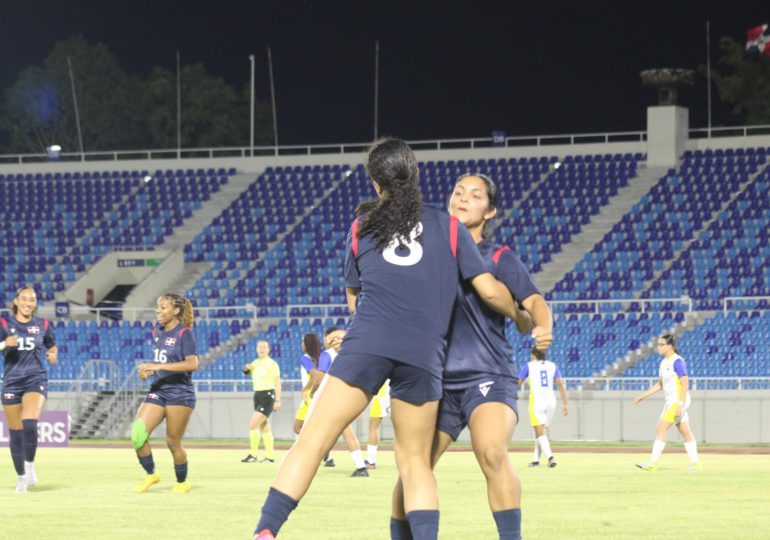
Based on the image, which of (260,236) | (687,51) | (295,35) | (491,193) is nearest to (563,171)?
(260,236)

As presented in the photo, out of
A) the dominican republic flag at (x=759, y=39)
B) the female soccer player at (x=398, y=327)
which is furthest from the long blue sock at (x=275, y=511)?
the dominican republic flag at (x=759, y=39)

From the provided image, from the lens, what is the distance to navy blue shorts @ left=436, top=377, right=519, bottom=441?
8891 millimetres

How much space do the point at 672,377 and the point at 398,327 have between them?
48.5ft

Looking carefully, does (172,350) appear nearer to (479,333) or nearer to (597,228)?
(479,333)

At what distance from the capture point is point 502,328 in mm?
9047

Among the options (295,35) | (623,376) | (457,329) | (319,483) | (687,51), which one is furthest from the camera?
(295,35)

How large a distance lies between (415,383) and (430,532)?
0.82 meters

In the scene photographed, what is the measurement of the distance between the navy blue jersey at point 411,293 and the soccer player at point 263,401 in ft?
53.6

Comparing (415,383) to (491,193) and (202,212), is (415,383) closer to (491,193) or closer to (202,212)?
(491,193)

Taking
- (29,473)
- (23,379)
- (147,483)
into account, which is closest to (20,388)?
(23,379)

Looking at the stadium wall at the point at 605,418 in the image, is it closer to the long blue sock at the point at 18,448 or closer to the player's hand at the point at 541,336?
the long blue sock at the point at 18,448

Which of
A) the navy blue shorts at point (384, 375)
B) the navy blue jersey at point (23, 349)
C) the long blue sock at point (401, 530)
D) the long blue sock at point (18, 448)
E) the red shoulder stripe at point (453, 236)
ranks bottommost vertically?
the long blue sock at point (18, 448)

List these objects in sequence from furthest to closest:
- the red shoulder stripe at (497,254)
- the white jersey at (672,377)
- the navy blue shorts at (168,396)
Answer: the white jersey at (672,377)
the navy blue shorts at (168,396)
the red shoulder stripe at (497,254)

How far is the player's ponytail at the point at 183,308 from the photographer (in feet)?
54.9
